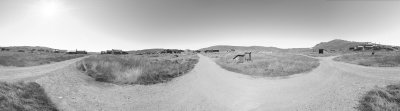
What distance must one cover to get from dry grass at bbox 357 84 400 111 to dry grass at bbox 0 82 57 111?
12.4 metres

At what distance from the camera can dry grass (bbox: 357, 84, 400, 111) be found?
8.42 metres

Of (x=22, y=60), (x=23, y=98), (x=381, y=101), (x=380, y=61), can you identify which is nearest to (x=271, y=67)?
(x=381, y=101)

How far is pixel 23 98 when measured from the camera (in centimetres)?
700

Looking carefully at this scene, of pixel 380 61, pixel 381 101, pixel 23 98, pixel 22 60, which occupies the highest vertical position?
pixel 22 60

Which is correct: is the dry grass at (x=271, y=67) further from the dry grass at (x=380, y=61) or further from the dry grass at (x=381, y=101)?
the dry grass at (x=381, y=101)

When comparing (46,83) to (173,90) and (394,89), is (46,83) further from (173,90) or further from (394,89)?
(394,89)

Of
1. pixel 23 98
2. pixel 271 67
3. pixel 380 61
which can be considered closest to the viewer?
pixel 23 98

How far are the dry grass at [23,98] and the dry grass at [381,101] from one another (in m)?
12.4

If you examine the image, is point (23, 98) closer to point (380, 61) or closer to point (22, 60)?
point (22, 60)

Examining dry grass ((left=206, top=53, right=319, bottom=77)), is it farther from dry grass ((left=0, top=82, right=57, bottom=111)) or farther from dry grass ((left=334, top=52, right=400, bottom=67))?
dry grass ((left=0, top=82, right=57, bottom=111))

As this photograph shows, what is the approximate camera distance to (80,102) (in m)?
8.21

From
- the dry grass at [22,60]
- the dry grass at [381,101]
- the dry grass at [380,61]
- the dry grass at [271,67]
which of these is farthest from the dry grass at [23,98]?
the dry grass at [380,61]

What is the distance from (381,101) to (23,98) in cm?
1473

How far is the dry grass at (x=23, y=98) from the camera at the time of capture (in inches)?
244
